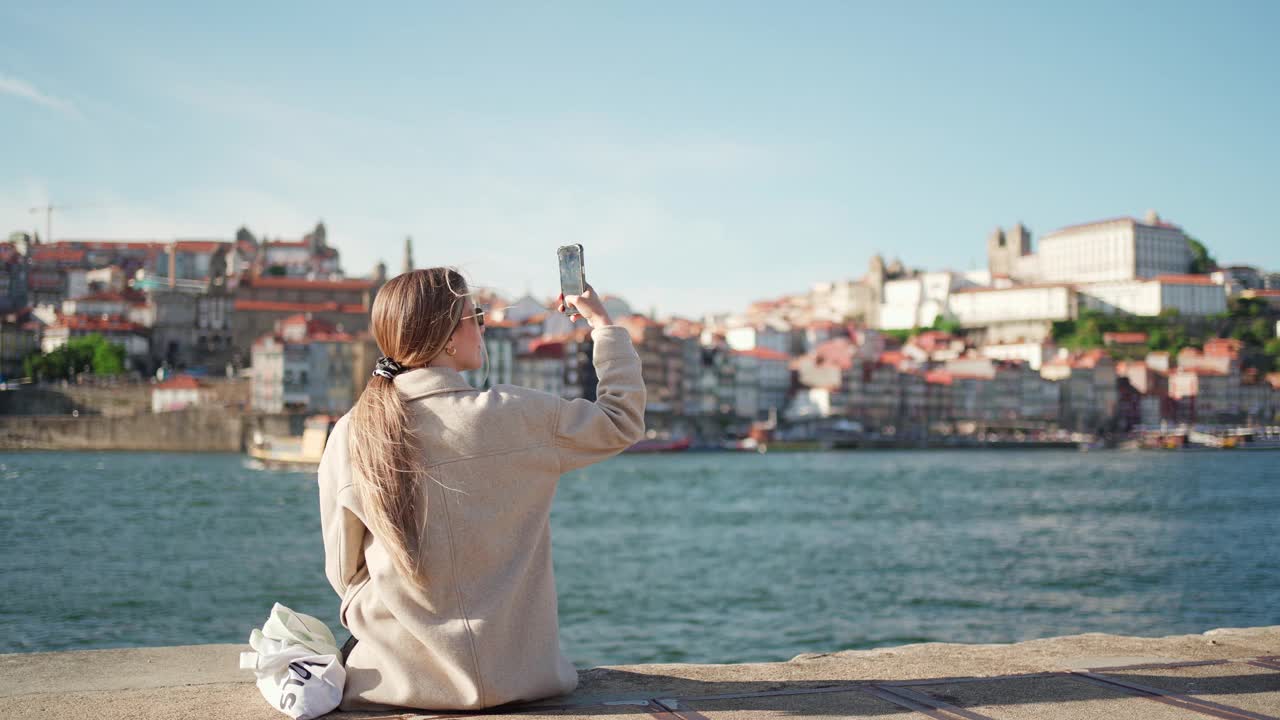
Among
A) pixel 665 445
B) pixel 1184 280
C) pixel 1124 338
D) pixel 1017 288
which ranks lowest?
pixel 665 445

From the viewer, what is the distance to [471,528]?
269 centimetres

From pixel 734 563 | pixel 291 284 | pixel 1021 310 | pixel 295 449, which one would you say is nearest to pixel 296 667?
pixel 734 563

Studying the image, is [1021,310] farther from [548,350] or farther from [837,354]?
[548,350]

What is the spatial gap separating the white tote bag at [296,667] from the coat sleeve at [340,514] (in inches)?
5.1

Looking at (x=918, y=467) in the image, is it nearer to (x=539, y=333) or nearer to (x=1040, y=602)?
(x=539, y=333)

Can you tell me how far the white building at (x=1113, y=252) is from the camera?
93.9m

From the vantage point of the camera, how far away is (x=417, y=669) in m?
2.73

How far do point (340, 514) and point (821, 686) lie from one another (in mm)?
1196

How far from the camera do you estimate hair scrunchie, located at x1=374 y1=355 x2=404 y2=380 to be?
8.82ft

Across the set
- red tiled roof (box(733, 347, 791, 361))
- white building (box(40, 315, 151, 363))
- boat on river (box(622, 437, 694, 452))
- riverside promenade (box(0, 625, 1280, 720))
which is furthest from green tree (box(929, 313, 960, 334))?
riverside promenade (box(0, 625, 1280, 720))

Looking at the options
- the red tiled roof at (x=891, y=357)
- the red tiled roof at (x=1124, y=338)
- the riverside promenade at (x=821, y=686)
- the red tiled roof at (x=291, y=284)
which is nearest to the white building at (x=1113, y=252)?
the red tiled roof at (x=1124, y=338)

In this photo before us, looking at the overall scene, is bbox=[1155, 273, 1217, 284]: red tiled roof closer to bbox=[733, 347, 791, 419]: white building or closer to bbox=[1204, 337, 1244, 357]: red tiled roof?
bbox=[1204, 337, 1244, 357]: red tiled roof

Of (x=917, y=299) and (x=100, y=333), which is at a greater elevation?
(x=917, y=299)

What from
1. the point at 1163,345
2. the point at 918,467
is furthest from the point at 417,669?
the point at 1163,345
